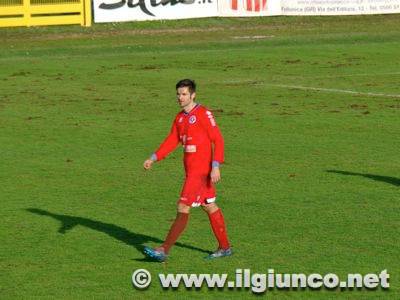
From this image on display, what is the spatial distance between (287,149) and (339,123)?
334 centimetres

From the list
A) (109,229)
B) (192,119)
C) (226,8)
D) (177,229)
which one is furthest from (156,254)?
(226,8)

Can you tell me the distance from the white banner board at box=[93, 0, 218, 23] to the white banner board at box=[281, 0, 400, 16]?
4.11m

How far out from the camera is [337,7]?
171 ft

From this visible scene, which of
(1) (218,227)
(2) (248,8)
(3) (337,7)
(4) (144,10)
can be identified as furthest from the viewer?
(3) (337,7)

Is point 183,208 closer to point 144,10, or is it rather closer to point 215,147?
point 215,147

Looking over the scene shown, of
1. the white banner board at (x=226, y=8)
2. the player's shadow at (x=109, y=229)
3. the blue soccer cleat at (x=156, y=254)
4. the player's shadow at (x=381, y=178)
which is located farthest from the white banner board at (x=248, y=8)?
the blue soccer cleat at (x=156, y=254)

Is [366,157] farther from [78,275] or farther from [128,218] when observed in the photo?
[78,275]

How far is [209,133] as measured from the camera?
12734mm

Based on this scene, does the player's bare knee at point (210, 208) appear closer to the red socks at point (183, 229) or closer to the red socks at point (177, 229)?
the red socks at point (183, 229)

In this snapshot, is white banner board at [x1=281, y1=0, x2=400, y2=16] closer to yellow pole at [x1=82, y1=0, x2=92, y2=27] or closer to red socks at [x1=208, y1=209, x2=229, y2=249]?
yellow pole at [x1=82, y1=0, x2=92, y2=27]

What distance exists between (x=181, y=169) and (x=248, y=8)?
111ft

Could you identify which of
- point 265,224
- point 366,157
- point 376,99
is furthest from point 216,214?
point 376,99

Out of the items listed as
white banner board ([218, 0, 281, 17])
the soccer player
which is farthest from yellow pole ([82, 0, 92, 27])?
the soccer player

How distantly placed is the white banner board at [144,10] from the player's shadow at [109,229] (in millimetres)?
34925
